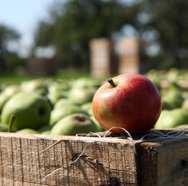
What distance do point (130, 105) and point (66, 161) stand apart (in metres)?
0.31

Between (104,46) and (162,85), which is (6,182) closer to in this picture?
(162,85)

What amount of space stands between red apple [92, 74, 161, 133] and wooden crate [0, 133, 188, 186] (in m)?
0.13

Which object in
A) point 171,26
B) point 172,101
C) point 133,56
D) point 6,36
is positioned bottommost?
point 172,101

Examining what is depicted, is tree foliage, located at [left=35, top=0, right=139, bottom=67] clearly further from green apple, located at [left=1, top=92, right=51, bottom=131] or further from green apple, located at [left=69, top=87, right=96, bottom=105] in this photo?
green apple, located at [left=1, top=92, right=51, bottom=131]

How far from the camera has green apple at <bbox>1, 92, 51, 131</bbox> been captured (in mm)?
3507

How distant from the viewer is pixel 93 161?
2324 millimetres

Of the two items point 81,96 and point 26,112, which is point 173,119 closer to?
point 26,112

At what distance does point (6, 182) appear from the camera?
263cm

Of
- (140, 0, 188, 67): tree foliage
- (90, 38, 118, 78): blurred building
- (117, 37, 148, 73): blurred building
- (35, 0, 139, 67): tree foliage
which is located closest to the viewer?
(117, 37, 148, 73): blurred building

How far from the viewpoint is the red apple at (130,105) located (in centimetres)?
241

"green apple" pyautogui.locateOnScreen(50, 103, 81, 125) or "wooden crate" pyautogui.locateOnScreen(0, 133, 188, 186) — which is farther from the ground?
"green apple" pyautogui.locateOnScreen(50, 103, 81, 125)

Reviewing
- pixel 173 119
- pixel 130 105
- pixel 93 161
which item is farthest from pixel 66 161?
pixel 173 119

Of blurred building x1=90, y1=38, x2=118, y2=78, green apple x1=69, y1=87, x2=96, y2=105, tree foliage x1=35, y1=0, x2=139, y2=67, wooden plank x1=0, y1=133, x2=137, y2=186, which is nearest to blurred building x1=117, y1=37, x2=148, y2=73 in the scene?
blurred building x1=90, y1=38, x2=118, y2=78

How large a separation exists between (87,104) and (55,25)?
2309 inches
